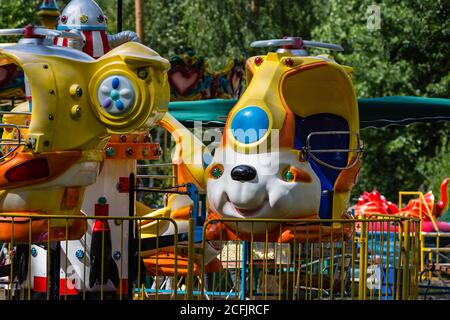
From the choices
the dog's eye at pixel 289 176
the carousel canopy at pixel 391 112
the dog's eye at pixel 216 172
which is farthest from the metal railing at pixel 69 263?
the carousel canopy at pixel 391 112

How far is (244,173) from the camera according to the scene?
29.0 ft

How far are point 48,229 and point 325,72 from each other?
290 centimetres

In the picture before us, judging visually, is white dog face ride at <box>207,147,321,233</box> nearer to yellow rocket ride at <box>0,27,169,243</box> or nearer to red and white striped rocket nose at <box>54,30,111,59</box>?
yellow rocket ride at <box>0,27,169,243</box>

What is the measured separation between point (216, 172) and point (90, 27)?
1638 millimetres

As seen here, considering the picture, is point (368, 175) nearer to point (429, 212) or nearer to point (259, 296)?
point (429, 212)

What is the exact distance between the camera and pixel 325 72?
9.30 m

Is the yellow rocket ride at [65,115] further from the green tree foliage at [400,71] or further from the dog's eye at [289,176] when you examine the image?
the green tree foliage at [400,71]

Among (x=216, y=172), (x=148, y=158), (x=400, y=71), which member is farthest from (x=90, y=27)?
(x=400, y=71)

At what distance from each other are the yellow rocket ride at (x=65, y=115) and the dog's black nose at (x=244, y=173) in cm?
90

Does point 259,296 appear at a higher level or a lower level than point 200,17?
lower

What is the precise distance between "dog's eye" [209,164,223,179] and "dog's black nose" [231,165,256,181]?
0.65ft
